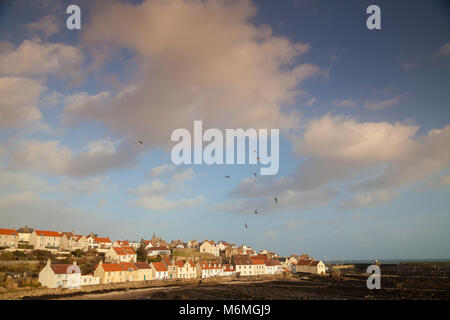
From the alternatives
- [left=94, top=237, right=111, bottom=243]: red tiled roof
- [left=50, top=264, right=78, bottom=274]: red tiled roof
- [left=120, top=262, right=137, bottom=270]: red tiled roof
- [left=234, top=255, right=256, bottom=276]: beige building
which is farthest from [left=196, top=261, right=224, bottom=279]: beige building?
[left=50, top=264, right=78, bottom=274]: red tiled roof

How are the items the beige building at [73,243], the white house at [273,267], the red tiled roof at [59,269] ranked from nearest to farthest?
the red tiled roof at [59,269], the beige building at [73,243], the white house at [273,267]

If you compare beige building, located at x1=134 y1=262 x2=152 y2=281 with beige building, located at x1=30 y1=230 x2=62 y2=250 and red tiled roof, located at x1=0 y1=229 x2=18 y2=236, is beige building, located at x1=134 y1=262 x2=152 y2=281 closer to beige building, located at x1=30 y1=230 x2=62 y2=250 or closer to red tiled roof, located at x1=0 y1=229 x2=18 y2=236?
beige building, located at x1=30 y1=230 x2=62 y2=250

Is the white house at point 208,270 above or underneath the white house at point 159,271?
underneath

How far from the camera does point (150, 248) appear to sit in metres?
93.2

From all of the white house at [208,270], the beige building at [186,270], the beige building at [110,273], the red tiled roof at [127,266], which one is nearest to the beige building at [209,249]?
the white house at [208,270]

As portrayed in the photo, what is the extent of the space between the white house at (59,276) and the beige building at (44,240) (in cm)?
2225

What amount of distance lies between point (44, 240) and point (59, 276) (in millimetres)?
25338

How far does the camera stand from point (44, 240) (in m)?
69.6

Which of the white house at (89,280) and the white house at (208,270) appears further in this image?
the white house at (208,270)

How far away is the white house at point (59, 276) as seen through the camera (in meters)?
48.0

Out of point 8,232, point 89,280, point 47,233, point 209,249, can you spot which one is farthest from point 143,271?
point 209,249

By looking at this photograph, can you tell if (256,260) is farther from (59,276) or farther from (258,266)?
(59,276)

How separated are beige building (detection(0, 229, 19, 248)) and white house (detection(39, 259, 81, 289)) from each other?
2286cm

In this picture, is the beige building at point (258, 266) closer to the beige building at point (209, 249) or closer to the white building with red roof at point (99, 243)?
the beige building at point (209, 249)
